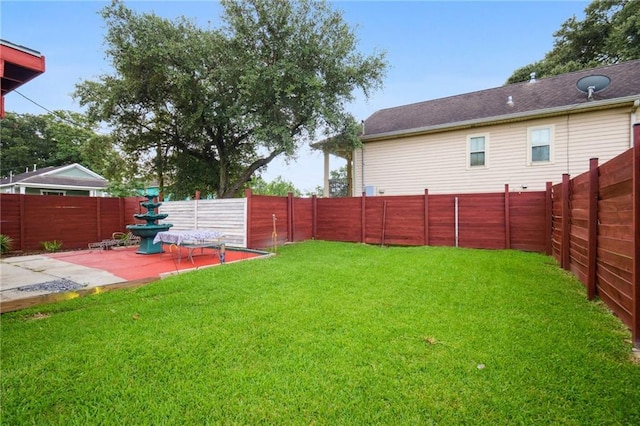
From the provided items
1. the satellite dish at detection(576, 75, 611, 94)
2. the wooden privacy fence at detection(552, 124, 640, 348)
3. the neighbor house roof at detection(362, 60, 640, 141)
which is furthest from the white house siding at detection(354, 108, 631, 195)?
the wooden privacy fence at detection(552, 124, 640, 348)

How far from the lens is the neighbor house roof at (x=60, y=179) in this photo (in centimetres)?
1989

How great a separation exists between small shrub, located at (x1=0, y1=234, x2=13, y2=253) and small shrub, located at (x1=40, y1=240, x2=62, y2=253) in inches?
30.3

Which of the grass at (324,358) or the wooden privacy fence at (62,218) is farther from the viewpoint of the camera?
the wooden privacy fence at (62,218)

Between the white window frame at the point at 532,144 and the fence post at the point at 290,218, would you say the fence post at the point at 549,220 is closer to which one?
the white window frame at the point at 532,144

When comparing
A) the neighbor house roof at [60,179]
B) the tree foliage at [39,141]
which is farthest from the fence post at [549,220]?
the tree foliage at [39,141]

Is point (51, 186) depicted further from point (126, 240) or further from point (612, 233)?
point (612, 233)

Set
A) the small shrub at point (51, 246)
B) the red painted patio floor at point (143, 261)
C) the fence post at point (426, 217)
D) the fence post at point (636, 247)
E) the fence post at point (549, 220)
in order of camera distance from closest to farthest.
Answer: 1. the fence post at point (636, 247)
2. the red painted patio floor at point (143, 261)
3. the fence post at point (549, 220)
4. the fence post at point (426, 217)
5. the small shrub at point (51, 246)

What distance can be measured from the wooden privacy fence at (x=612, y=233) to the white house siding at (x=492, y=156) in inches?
213

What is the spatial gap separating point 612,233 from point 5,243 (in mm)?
13577

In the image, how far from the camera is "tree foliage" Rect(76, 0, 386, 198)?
11414 millimetres

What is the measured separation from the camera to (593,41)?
66.3ft

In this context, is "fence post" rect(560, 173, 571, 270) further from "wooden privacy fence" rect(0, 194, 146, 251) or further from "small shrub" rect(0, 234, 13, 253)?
"small shrub" rect(0, 234, 13, 253)

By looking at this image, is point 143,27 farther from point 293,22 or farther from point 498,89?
point 498,89

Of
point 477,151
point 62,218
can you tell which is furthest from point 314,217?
point 62,218
